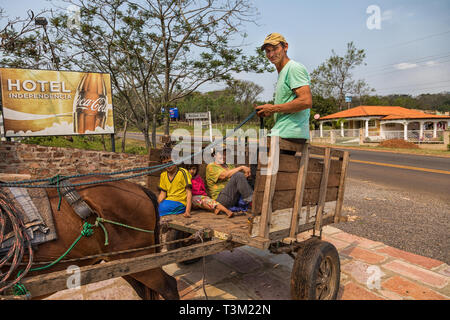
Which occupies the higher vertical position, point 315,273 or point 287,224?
point 287,224

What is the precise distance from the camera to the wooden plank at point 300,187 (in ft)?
9.73

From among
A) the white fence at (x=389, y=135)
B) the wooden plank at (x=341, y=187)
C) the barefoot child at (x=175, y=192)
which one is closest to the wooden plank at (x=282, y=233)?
the wooden plank at (x=341, y=187)

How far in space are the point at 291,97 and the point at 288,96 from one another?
32 millimetres

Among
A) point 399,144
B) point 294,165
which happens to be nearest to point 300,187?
point 294,165

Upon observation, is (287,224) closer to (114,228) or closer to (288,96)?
(288,96)

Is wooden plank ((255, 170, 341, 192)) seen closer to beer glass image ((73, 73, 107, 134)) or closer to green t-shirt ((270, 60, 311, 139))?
green t-shirt ((270, 60, 311, 139))

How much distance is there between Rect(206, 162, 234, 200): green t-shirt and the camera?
13.8 feet

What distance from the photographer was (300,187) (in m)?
2.96

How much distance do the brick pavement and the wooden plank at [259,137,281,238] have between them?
3.82 ft

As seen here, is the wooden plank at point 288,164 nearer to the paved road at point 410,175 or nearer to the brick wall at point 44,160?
the brick wall at point 44,160
